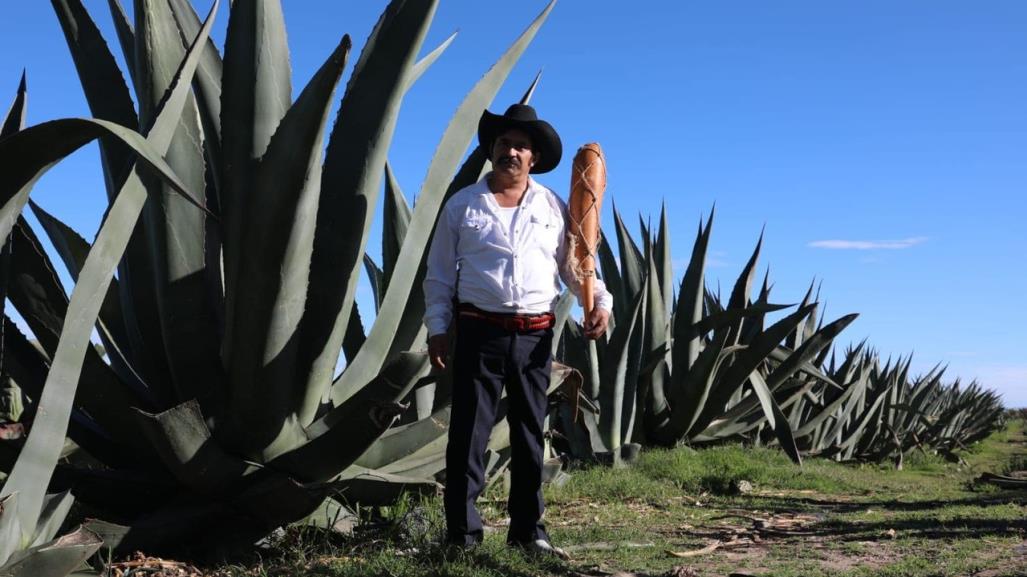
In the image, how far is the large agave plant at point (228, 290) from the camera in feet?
10.0

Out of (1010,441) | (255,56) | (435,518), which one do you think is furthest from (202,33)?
(1010,441)

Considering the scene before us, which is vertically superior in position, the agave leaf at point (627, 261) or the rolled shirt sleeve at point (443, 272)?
the agave leaf at point (627, 261)

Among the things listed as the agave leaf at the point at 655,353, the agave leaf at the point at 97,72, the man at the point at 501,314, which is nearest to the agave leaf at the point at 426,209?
the man at the point at 501,314

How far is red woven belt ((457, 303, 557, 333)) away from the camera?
3.34 m

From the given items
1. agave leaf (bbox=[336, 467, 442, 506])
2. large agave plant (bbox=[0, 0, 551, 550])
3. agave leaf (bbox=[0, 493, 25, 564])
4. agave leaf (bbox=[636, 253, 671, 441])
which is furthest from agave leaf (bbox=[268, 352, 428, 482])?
agave leaf (bbox=[636, 253, 671, 441])

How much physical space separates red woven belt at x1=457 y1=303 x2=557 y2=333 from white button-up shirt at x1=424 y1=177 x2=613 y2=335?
0.06 ft

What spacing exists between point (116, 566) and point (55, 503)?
0.61 m

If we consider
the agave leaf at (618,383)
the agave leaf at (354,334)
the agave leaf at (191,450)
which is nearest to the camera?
the agave leaf at (191,450)

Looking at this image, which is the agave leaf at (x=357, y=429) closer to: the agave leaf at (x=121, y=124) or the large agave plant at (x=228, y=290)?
the large agave plant at (x=228, y=290)

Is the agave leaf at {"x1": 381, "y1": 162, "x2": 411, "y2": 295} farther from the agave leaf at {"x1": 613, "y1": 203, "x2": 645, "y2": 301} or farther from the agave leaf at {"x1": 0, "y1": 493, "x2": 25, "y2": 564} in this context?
the agave leaf at {"x1": 613, "y1": 203, "x2": 645, "y2": 301}

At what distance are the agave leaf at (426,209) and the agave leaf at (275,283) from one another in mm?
450

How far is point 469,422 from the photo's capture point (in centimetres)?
334

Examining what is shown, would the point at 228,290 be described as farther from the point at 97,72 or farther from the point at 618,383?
the point at 618,383

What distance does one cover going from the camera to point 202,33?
239 cm
